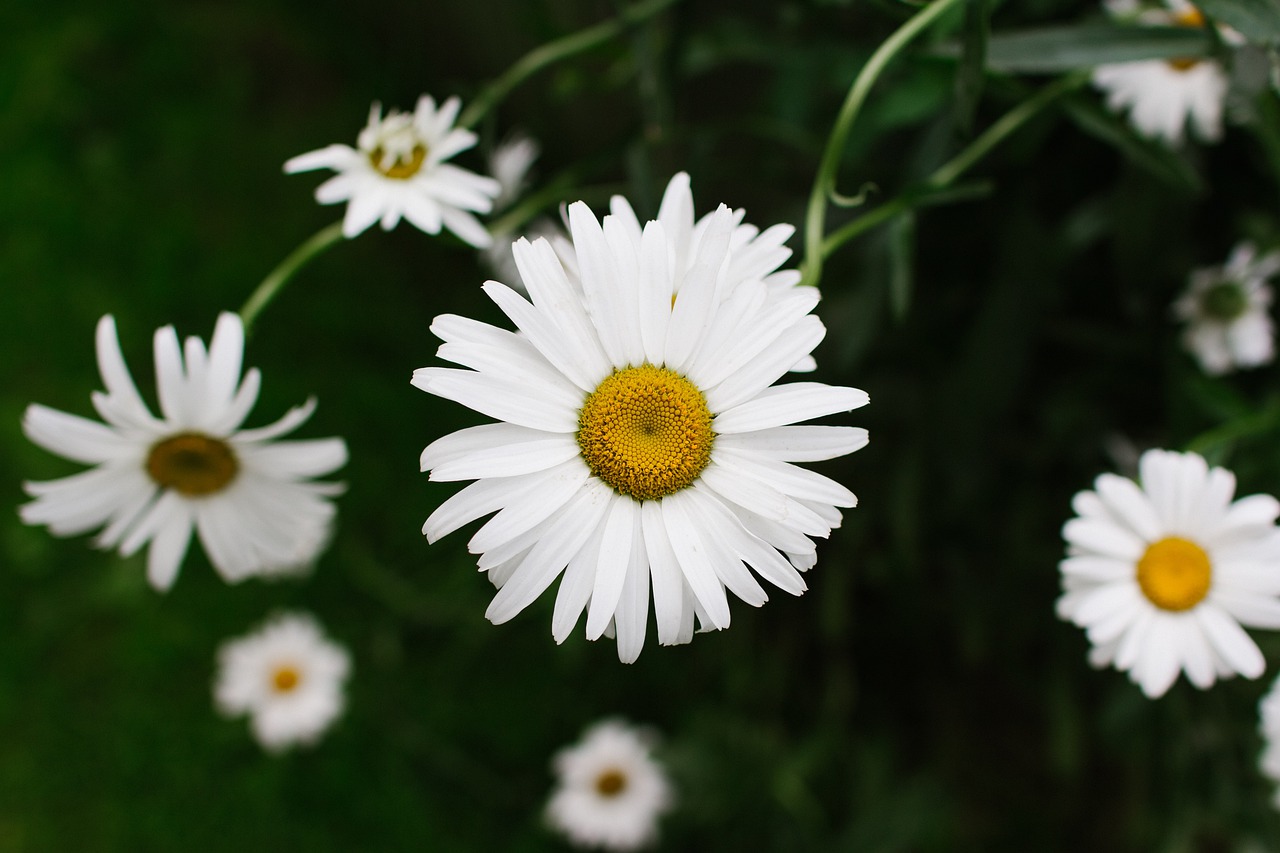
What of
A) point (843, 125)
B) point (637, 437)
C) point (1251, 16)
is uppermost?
point (1251, 16)

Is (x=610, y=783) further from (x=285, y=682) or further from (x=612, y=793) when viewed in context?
(x=285, y=682)

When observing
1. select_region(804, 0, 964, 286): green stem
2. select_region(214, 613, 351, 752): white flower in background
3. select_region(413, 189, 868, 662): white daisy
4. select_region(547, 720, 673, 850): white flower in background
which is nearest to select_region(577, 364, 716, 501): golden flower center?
select_region(413, 189, 868, 662): white daisy

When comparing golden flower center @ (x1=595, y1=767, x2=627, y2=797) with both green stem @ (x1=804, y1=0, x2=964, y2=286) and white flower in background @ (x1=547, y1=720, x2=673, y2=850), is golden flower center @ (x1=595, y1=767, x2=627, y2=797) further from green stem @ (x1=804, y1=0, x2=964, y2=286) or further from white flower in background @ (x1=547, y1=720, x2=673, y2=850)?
green stem @ (x1=804, y1=0, x2=964, y2=286)

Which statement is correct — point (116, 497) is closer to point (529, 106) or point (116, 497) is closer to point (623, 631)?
point (623, 631)

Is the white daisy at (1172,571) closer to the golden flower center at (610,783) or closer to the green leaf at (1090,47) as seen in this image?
the green leaf at (1090,47)

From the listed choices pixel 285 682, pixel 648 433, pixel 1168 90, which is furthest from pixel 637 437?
pixel 285 682

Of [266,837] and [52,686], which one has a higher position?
[52,686]

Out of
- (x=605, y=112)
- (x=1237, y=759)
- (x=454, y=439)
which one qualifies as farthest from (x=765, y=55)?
(x=1237, y=759)
